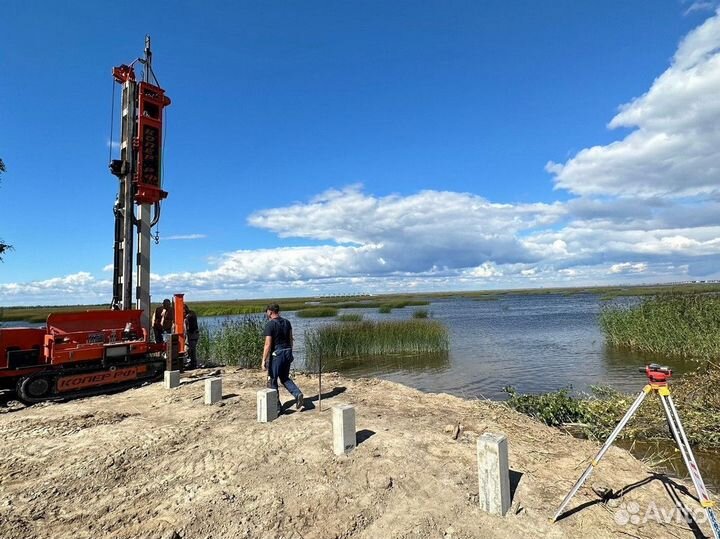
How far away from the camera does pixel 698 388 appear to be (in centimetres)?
771

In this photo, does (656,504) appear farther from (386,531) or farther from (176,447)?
(176,447)

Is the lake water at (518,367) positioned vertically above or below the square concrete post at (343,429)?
below

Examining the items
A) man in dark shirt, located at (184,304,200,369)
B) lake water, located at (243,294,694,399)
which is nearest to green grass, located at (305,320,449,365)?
lake water, located at (243,294,694,399)

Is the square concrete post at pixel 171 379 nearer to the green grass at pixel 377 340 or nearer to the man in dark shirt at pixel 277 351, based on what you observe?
the man in dark shirt at pixel 277 351

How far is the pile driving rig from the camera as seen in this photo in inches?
327

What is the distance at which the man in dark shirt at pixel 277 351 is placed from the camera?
714 centimetres

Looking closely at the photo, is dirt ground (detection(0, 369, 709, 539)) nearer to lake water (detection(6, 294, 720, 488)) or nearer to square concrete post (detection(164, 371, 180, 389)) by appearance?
square concrete post (detection(164, 371, 180, 389))

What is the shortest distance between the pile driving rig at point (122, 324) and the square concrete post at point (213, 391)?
2736mm

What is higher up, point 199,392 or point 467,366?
point 199,392

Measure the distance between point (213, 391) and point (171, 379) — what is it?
188 cm

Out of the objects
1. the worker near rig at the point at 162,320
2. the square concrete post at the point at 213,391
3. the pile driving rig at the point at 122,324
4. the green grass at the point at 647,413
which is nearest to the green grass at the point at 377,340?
the worker near rig at the point at 162,320

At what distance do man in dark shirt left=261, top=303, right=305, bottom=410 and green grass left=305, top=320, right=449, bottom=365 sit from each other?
12.2 m

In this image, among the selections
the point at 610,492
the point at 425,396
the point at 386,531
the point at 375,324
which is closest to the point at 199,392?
the point at 425,396

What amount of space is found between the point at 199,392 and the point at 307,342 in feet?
35.6
